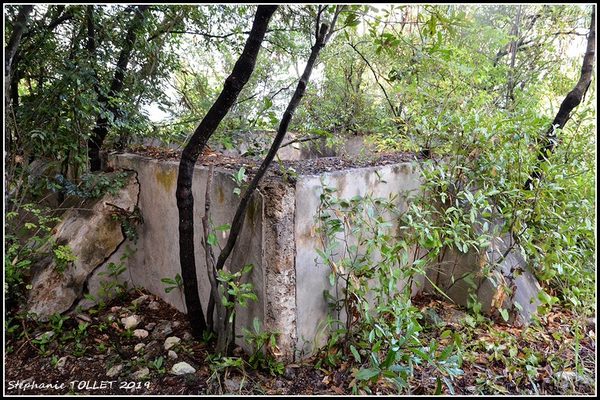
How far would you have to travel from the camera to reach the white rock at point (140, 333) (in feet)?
7.15

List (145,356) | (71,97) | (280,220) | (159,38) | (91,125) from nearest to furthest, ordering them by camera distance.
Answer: (280,220) < (145,356) < (71,97) < (91,125) < (159,38)

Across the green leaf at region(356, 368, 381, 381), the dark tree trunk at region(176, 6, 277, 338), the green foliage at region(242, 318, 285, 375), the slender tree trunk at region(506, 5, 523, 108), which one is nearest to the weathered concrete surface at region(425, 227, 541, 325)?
the green leaf at region(356, 368, 381, 381)

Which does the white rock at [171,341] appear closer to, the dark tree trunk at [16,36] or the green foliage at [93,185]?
Answer: the green foliage at [93,185]

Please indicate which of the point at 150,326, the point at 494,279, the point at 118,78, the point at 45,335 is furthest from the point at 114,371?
the point at 494,279

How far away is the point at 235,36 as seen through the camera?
2963 millimetres

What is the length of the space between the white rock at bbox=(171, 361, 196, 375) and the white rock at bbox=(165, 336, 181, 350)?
194 millimetres

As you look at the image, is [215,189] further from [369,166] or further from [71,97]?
[71,97]

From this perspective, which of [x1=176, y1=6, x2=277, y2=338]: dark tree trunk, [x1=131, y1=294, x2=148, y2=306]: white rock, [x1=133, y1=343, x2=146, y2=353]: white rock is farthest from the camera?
[x1=131, y1=294, x2=148, y2=306]: white rock

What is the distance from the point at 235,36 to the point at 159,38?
0.58m

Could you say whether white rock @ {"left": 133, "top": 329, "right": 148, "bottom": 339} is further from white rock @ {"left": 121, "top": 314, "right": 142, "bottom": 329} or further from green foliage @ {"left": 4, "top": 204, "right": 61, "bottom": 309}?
green foliage @ {"left": 4, "top": 204, "right": 61, "bottom": 309}

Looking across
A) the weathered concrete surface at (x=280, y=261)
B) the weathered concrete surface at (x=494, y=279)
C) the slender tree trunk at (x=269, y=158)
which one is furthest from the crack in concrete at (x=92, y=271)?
the weathered concrete surface at (x=494, y=279)

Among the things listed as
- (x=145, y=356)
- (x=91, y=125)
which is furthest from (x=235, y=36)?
(x=145, y=356)

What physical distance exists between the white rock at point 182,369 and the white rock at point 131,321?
55 cm

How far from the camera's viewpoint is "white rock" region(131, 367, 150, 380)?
1.83m
